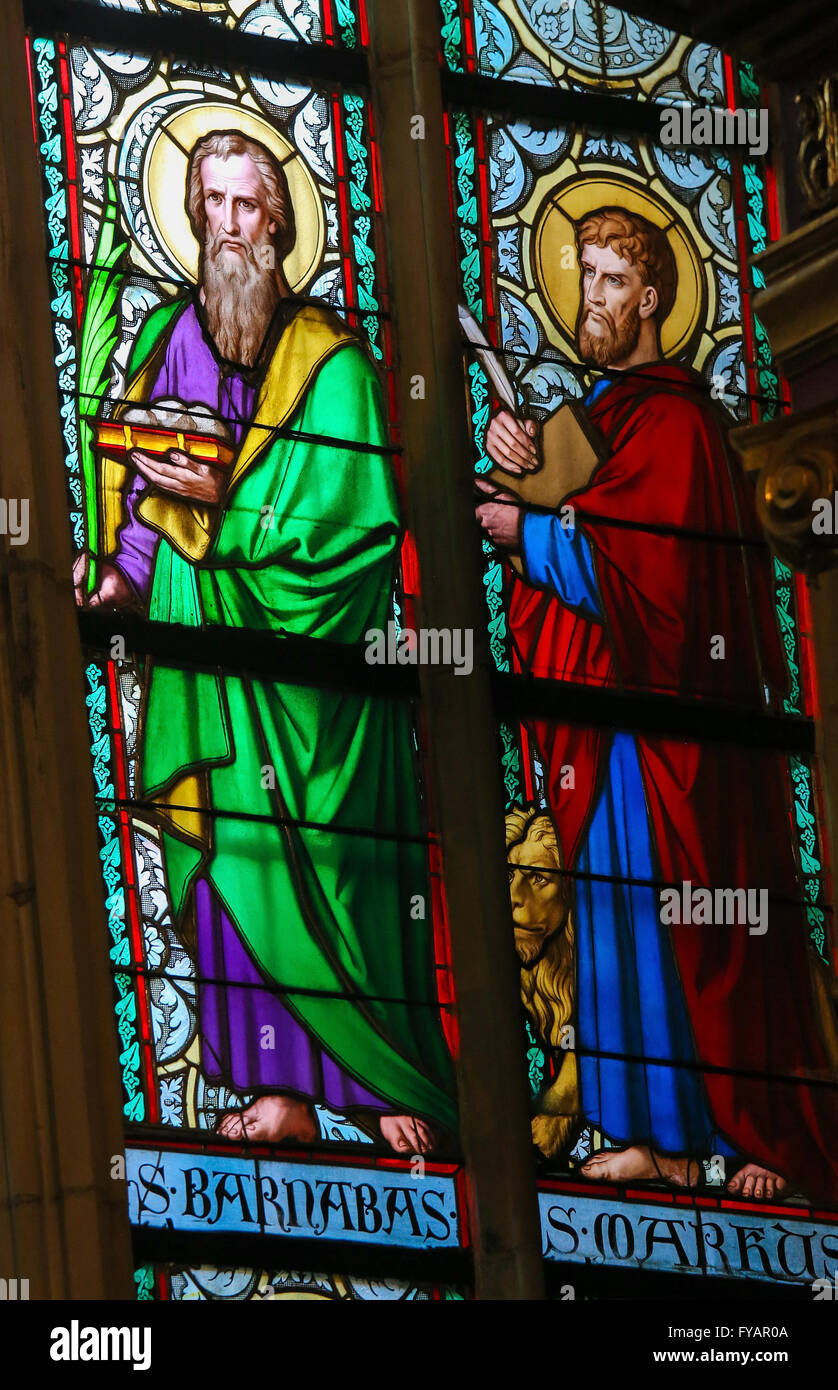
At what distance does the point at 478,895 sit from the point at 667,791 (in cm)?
85

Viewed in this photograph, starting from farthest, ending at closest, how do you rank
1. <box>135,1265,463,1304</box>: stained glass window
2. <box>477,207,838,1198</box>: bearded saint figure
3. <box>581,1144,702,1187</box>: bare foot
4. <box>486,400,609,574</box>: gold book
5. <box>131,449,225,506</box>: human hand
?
<box>486,400,609,574</box>: gold book → <box>477,207,838,1198</box>: bearded saint figure → <box>131,449,225,506</box>: human hand → <box>581,1144,702,1187</box>: bare foot → <box>135,1265,463,1304</box>: stained glass window

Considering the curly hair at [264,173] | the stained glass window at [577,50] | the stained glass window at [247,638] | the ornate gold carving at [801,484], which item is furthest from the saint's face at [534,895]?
the ornate gold carving at [801,484]

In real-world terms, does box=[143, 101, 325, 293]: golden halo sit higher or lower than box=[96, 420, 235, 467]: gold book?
higher

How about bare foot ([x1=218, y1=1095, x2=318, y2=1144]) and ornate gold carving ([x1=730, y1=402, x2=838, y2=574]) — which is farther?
bare foot ([x1=218, y1=1095, x2=318, y2=1144])

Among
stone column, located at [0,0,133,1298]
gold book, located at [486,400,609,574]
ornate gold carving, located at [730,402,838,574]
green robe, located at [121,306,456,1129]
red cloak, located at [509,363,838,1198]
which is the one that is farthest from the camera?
gold book, located at [486,400,609,574]

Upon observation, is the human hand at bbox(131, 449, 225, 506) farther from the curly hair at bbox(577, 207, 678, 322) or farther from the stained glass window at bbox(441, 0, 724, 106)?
the stained glass window at bbox(441, 0, 724, 106)

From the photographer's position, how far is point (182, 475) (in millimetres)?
9172

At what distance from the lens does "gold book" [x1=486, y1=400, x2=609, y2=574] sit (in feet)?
31.9

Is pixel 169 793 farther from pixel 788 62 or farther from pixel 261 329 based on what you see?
pixel 788 62

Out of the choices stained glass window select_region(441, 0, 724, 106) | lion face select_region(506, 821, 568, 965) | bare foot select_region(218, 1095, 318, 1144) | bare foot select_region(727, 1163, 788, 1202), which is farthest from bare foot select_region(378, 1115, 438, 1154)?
stained glass window select_region(441, 0, 724, 106)

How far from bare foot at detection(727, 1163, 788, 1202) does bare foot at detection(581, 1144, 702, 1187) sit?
0.12 metres

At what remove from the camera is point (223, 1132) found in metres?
8.44

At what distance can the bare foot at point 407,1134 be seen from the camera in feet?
28.5
